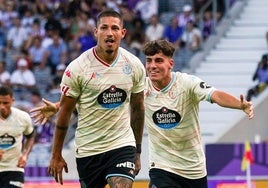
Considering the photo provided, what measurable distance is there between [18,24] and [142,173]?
7.30 metres

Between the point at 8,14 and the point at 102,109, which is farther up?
the point at 8,14

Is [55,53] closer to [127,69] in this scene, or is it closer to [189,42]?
[189,42]

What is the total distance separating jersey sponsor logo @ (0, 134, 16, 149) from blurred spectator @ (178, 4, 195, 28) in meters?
9.82

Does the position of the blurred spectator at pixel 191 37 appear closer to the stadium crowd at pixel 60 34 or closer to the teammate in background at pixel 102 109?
the stadium crowd at pixel 60 34

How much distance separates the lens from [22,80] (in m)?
25.2

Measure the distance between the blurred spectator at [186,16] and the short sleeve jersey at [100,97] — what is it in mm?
13874

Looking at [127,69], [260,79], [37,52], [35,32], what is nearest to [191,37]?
[260,79]

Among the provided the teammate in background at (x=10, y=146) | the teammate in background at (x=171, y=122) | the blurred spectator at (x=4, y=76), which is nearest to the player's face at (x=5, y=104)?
the teammate in background at (x=10, y=146)

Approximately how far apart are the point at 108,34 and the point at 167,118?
1.28 metres

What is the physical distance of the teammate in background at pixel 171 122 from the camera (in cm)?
1190

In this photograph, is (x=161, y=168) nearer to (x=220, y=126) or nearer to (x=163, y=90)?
(x=163, y=90)

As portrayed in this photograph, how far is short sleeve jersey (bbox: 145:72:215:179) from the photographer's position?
1193 centimetres

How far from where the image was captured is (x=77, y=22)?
2659cm

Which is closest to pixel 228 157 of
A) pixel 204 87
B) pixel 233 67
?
pixel 233 67
